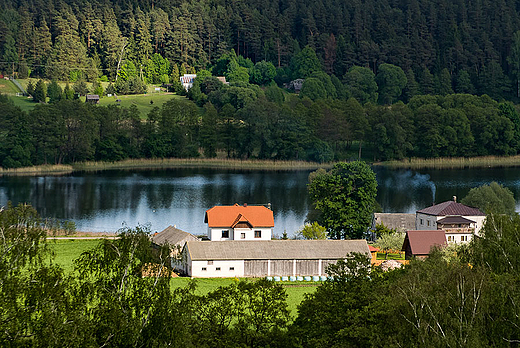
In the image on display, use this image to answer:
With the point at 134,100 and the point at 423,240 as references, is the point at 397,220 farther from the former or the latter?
the point at 134,100

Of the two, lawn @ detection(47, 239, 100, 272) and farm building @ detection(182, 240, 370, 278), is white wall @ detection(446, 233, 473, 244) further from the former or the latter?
lawn @ detection(47, 239, 100, 272)

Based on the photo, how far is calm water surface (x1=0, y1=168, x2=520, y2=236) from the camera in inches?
2488

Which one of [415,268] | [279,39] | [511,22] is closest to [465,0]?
[511,22]

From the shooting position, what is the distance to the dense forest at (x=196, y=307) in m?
19.2

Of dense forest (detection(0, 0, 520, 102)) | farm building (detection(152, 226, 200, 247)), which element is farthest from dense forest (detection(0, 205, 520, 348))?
dense forest (detection(0, 0, 520, 102))

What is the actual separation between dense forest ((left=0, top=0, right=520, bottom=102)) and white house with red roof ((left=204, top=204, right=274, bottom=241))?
273ft

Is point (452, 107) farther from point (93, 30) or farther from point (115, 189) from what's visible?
point (93, 30)

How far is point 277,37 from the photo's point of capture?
6043 inches

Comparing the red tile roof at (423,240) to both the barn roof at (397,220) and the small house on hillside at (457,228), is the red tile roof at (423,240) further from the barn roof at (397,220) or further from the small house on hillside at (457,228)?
the barn roof at (397,220)

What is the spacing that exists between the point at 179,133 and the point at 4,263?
79.9 metres

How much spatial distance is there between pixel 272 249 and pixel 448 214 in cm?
1438

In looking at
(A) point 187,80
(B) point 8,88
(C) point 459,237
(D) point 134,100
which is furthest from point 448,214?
(B) point 8,88

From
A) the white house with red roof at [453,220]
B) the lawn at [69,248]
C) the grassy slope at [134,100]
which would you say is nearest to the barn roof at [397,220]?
the white house with red roof at [453,220]

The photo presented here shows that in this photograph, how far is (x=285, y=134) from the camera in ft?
323
